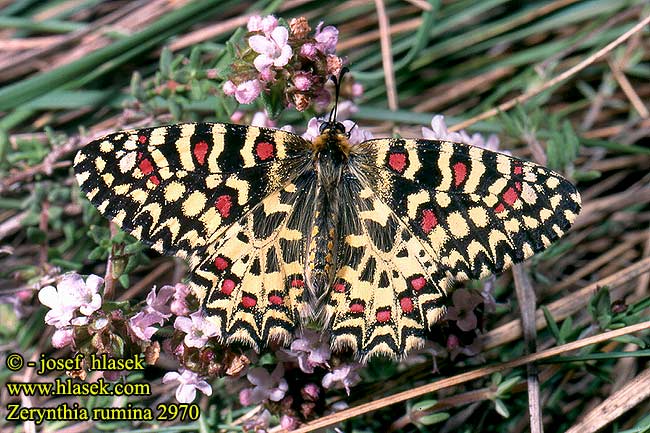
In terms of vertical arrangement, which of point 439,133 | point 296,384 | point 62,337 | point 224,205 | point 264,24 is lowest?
point 296,384

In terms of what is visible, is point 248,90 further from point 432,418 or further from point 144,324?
point 432,418

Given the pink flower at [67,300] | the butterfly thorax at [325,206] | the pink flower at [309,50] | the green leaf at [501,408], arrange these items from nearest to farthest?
1. the butterfly thorax at [325,206]
2. the pink flower at [67,300]
3. the pink flower at [309,50]
4. the green leaf at [501,408]

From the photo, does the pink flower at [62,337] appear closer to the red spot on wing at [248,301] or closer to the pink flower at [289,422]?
the red spot on wing at [248,301]

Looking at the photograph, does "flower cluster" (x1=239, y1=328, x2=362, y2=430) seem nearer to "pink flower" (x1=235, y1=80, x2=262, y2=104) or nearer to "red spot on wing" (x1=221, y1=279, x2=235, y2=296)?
"red spot on wing" (x1=221, y1=279, x2=235, y2=296)

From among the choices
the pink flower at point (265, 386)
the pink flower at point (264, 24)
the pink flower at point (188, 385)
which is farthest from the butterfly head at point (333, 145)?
the pink flower at point (188, 385)

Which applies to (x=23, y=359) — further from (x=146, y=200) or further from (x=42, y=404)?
(x=146, y=200)

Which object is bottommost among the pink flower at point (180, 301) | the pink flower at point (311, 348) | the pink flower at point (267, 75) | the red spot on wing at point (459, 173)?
the pink flower at point (311, 348)

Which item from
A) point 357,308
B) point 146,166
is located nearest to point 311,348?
point 357,308
